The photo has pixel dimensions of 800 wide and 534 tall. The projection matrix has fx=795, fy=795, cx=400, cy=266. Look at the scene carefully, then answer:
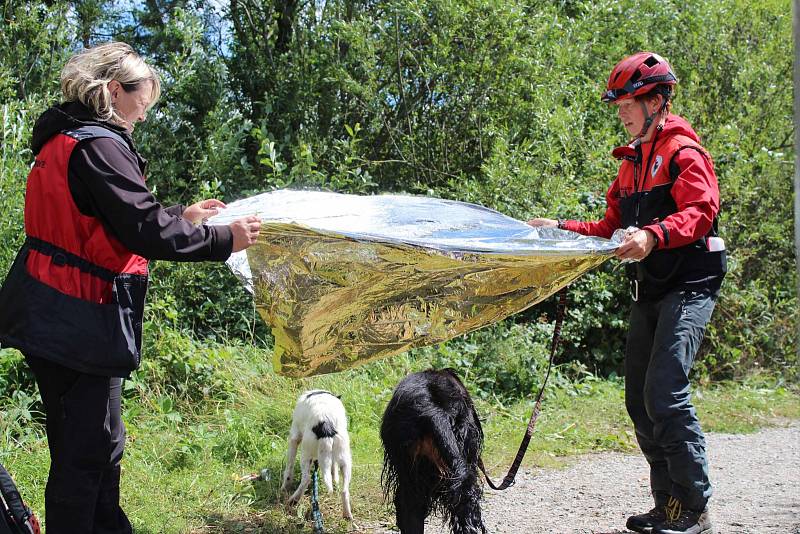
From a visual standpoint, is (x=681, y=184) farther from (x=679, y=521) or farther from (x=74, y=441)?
(x=74, y=441)

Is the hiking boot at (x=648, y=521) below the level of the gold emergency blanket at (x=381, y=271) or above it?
below

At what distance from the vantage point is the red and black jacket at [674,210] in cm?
381

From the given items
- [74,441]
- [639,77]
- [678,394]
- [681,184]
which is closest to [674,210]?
[681,184]

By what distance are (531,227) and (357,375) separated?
3.18m

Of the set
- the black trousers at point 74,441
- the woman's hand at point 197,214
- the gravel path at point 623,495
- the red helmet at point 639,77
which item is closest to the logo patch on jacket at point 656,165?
the red helmet at point 639,77

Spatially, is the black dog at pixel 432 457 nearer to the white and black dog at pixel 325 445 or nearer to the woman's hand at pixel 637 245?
the white and black dog at pixel 325 445

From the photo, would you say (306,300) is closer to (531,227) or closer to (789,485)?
(531,227)

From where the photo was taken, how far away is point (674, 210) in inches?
160

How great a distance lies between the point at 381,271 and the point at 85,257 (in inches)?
55.7

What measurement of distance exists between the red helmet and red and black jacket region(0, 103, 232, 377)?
2383 millimetres

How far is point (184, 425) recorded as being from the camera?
6039 mm

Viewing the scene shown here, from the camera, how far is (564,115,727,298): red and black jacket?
381 cm

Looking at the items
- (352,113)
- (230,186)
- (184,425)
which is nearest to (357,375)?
(184,425)

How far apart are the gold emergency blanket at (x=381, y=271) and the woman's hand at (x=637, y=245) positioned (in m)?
0.07
